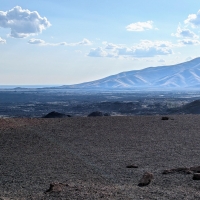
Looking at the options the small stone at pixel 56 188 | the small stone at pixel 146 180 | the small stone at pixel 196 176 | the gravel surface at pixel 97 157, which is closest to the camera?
the small stone at pixel 56 188

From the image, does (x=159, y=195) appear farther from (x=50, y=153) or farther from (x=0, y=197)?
(x=50, y=153)

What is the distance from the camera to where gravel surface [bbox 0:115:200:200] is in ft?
30.6

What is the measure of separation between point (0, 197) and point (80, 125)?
11782mm

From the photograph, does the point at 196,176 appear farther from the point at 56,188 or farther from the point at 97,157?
the point at 97,157

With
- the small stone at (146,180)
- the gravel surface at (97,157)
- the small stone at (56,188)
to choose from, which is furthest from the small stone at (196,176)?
the small stone at (56,188)

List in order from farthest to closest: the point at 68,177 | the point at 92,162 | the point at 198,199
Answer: the point at 92,162 → the point at 68,177 → the point at 198,199

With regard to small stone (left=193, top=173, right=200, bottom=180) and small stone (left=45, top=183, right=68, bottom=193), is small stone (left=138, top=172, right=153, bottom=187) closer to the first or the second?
small stone (left=193, top=173, right=200, bottom=180)

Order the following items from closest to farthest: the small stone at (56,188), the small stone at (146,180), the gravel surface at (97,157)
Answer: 1. the small stone at (56,188)
2. the gravel surface at (97,157)
3. the small stone at (146,180)

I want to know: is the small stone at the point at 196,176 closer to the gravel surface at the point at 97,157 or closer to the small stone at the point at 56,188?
the gravel surface at the point at 97,157

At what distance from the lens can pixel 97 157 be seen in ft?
45.4

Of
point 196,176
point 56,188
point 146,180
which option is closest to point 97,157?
point 146,180

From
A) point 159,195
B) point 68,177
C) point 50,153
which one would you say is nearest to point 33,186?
point 68,177

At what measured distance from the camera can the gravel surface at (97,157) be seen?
931cm

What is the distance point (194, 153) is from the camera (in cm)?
1443
